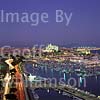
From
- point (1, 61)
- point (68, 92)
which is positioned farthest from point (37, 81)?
point (1, 61)

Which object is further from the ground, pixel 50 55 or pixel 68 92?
pixel 50 55

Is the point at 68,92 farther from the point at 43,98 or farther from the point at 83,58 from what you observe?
the point at 83,58

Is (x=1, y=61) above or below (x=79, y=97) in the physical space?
above

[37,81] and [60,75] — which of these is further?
[60,75]

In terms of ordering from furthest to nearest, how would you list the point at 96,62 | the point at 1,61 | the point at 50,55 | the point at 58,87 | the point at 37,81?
the point at 96,62, the point at 50,55, the point at 37,81, the point at 58,87, the point at 1,61

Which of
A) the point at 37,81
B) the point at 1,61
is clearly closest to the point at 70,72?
the point at 37,81

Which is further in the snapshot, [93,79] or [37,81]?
[93,79]

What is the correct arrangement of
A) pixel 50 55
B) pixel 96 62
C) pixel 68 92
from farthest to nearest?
pixel 96 62 → pixel 50 55 → pixel 68 92

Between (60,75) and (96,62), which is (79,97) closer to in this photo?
(60,75)

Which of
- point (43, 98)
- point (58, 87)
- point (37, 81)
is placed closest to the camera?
point (43, 98)
